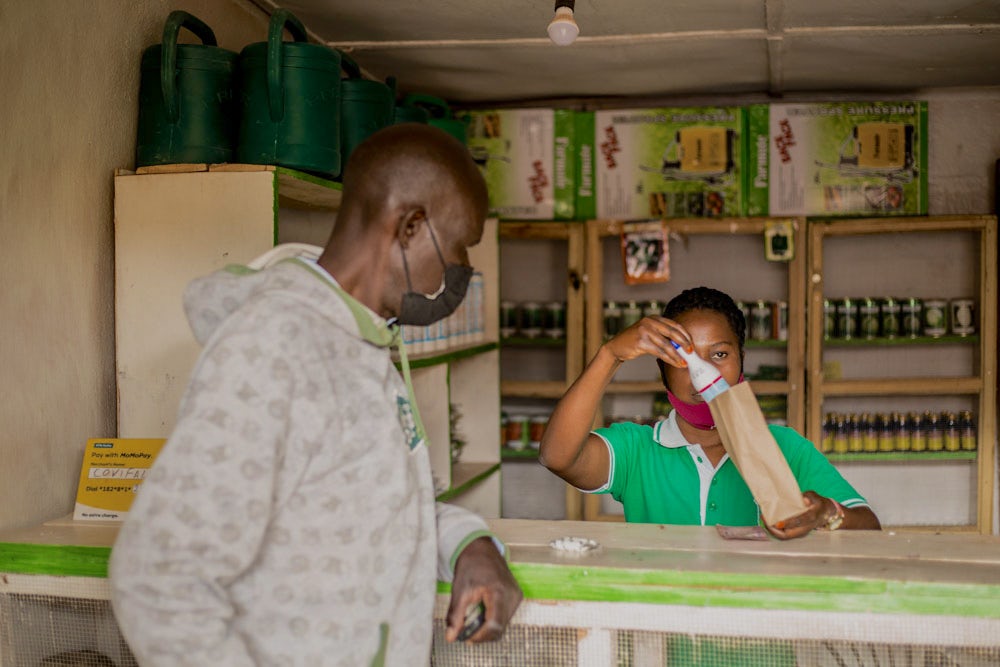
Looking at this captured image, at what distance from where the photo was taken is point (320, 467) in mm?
1156

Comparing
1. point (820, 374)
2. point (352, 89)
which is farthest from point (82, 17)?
point (820, 374)

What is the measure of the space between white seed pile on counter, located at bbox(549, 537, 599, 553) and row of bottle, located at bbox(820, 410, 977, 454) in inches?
124

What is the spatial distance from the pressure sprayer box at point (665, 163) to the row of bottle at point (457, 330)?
3.25 ft

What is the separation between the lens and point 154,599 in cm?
105

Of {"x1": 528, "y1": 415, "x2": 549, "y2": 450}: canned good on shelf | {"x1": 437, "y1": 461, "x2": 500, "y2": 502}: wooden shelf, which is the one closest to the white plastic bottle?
{"x1": 437, "y1": 461, "x2": 500, "y2": 502}: wooden shelf

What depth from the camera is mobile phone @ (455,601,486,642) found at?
134 centimetres

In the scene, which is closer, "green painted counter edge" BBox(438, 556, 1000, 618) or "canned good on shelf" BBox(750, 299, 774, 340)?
"green painted counter edge" BBox(438, 556, 1000, 618)

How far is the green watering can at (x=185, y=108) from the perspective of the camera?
7.70 feet

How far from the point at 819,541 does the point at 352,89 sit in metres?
1.87

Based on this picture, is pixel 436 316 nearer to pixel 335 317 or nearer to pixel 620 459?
pixel 335 317

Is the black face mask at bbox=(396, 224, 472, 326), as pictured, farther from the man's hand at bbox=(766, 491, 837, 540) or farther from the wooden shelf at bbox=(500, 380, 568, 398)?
the wooden shelf at bbox=(500, 380, 568, 398)

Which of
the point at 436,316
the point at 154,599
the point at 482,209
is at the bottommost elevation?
the point at 154,599

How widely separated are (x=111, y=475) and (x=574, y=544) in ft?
3.72

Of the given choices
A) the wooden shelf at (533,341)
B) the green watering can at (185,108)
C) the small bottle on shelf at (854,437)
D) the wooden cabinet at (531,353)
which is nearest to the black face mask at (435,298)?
the green watering can at (185,108)
